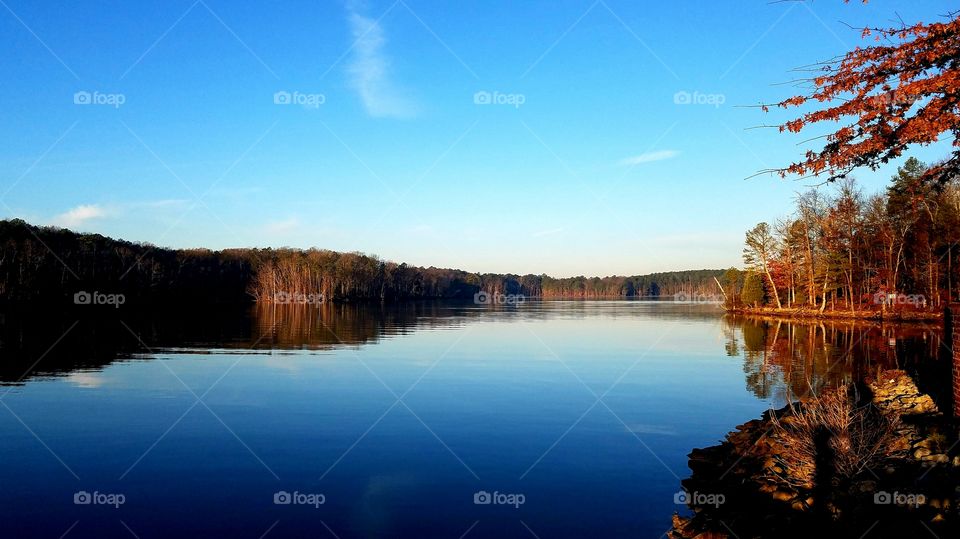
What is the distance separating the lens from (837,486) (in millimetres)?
10430

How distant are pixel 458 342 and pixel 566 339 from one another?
8489 millimetres

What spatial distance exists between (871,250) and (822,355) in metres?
39.1

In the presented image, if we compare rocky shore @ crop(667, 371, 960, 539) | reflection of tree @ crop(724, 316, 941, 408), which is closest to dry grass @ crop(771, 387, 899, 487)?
rocky shore @ crop(667, 371, 960, 539)

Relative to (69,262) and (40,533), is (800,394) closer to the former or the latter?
(40,533)

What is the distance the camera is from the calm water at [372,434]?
11133 millimetres

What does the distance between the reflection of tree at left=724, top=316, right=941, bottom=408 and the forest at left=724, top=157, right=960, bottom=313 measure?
→ 979 centimetres

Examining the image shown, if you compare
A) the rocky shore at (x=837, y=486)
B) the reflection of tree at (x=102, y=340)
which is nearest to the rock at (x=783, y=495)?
the rocky shore at (x=837, y=486)

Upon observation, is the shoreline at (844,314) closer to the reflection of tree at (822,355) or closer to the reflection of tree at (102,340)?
the reflection of tree at (822,355)

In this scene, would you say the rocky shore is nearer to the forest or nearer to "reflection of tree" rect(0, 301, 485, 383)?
"reflection of tree" rect(0, 301, 485, 383)

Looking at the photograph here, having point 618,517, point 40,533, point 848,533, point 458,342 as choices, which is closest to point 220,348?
point 458,342

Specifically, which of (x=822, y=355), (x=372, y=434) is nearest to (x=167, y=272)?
(x=822, y=355)

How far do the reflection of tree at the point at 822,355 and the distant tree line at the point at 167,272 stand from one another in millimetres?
83482

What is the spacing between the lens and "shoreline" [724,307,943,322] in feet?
194

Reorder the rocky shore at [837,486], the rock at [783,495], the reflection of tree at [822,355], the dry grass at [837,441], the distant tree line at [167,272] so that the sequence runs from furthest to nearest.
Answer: the distant tree line at [167,272] < the reflection of tree at [822,355] < the dry grass at [837,441] < the rock at [783,495] < the rocky shore at [837,486]
